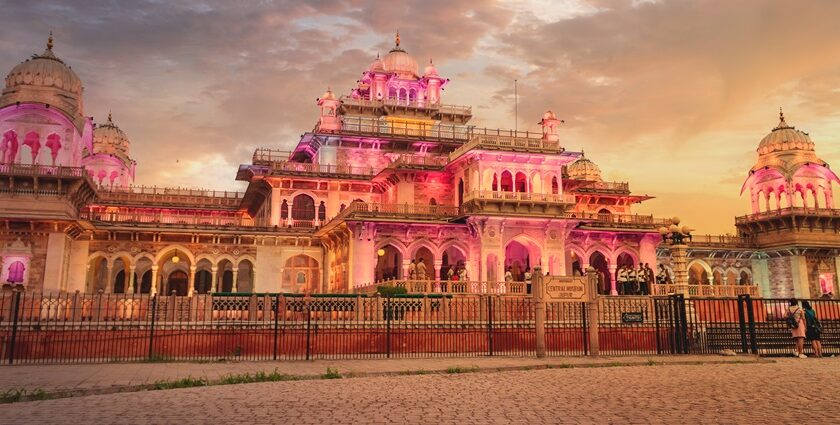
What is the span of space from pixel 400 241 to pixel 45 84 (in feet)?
68.8

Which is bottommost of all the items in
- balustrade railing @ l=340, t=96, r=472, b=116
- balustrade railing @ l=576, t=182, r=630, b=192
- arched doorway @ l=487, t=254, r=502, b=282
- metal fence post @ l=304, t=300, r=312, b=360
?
metal fence post @ l=304, t=300, r=312, b=360

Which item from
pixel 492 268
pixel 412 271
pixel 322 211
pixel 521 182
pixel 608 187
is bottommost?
pixel 412 271

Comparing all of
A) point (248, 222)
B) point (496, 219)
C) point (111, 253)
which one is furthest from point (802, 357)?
point (111, 253)

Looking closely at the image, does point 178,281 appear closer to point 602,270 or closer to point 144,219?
point 144,219

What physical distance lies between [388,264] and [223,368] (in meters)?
26.3

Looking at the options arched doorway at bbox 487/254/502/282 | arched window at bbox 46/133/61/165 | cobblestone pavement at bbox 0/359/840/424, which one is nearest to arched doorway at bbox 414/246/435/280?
arched doorway at bbox 487/254/502/282

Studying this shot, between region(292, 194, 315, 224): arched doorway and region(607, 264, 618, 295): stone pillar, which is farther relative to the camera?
region(292, 194, 315, 224): arched doorway

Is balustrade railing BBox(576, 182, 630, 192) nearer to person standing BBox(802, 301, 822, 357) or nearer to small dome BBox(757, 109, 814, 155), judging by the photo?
small dome BBox(757, 109, 814, 155)

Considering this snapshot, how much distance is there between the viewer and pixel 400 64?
165ft

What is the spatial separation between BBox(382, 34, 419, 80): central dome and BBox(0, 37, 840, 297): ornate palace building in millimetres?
111

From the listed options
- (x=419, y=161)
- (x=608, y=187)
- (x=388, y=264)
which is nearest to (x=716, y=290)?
(x=419, y=161)

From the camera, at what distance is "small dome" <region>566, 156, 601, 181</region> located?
170ft

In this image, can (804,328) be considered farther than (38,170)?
No

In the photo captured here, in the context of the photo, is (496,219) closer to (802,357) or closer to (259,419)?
(802,357)
